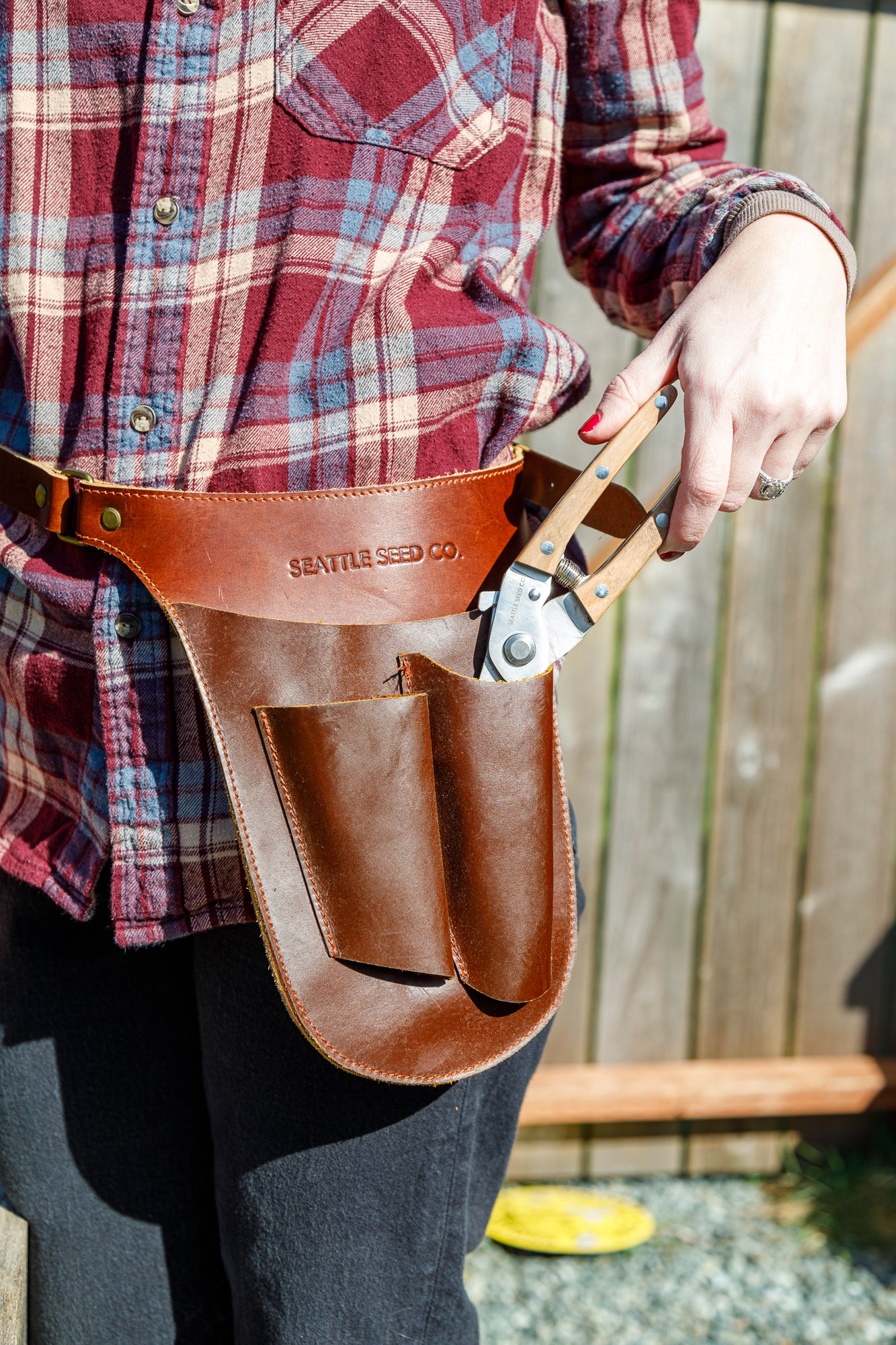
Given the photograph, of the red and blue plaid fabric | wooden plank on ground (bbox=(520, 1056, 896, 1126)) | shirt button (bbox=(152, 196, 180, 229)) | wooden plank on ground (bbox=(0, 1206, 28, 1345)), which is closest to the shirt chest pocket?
the red and blue plaid fabric

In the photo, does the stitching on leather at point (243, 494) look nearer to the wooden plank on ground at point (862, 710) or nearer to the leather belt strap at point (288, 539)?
the leather belt strap at point (288, 539)

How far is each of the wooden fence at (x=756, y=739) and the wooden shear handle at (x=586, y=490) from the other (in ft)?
3.32

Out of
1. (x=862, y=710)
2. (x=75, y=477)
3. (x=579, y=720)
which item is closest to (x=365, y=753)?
(x=75, y=477)

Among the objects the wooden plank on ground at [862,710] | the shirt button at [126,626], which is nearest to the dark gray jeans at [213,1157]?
the shirt button at [126,626]

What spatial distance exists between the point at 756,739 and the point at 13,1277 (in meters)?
1.51

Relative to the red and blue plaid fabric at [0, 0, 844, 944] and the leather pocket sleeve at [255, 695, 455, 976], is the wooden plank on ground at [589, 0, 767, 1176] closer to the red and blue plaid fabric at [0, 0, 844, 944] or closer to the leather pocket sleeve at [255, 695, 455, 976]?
the red and blue plaid fabric at [0, 0, 844, 944]

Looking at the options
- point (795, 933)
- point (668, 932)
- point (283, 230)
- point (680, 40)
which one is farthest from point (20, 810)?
point (795, 933)

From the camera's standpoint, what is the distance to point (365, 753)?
0.80 meters

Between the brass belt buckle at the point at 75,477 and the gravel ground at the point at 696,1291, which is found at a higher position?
the brass belt buckle at the point at 75,477

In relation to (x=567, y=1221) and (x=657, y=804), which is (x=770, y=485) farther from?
(x=567, y=1221)

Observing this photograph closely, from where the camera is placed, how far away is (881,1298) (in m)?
2.00

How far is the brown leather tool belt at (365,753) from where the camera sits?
31.6 inches

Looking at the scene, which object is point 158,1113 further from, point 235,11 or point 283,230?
point 235,11

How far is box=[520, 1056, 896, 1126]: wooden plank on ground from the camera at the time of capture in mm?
2096
